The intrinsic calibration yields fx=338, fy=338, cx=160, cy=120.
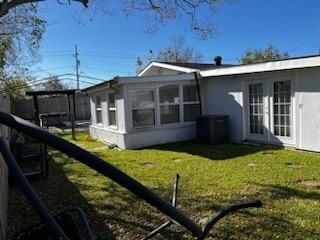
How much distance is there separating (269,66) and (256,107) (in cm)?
169

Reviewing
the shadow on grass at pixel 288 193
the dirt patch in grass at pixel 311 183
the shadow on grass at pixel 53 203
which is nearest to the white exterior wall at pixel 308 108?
the dirt patch in grass at pixel 311 183

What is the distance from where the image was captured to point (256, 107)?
10.9m

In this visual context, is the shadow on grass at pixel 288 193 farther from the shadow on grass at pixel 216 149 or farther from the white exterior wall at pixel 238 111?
the white exterior wall at pixel 238 111

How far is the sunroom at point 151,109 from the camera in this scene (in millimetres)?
11445

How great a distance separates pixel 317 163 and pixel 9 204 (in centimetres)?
648

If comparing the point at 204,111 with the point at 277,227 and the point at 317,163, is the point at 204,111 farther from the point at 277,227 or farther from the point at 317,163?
the point at 277,227

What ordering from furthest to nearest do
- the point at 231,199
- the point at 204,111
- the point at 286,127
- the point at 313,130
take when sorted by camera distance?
the point at 204,111, the point at 286,127, the point at 313,130, the point at 231,199

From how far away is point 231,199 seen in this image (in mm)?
5469

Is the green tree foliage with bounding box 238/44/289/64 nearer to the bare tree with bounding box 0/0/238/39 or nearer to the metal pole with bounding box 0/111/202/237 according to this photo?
the bare tree with bounding box 0/0/238/39


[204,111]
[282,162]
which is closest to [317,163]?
[282,162]

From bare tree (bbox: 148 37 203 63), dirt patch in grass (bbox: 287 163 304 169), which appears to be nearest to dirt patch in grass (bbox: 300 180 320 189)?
dirt patch in grass (bbox: 287 163 304 169)

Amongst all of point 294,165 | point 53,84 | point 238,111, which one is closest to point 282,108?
point 238,111

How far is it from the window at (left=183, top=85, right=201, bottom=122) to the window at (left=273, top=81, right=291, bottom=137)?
3.29 meters

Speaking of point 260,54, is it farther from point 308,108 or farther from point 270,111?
point 308,108
